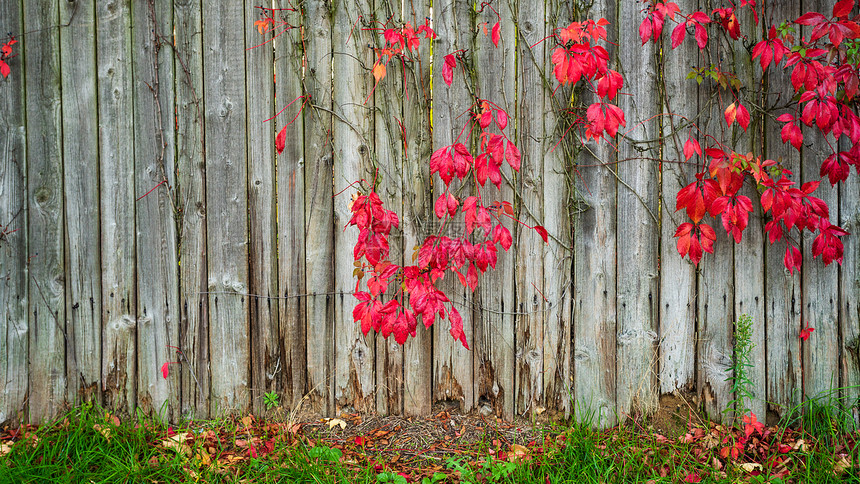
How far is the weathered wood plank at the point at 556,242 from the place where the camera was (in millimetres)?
2197

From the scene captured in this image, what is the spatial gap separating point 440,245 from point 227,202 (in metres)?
0.94

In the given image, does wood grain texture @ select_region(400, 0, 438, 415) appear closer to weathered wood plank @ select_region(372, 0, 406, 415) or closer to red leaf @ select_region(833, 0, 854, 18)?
weathered wood plank @ select_region(372, 0, 406, 415)

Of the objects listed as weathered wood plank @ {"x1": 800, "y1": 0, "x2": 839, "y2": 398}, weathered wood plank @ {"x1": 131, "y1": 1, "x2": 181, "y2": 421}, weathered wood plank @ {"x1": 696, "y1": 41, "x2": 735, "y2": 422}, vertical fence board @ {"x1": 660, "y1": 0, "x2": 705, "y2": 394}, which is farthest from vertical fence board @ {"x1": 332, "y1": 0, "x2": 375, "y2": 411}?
weathered wood plank @ {"x1": 800, "y1": 0, "x2": 839, "y2": 398}

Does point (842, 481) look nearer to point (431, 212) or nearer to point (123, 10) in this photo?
point (431, 212)

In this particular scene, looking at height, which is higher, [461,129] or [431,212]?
[461,129]

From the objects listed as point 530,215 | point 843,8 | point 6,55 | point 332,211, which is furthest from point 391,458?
point 843,8

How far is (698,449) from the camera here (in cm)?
209

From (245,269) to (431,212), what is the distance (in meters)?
0.84

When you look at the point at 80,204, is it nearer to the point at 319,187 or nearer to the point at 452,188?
the point at 319,187

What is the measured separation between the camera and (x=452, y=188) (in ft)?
7.36

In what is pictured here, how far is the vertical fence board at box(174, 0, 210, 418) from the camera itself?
2203 millimetres

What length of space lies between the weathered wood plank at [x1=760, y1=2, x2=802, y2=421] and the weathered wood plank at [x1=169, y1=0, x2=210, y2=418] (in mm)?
2401

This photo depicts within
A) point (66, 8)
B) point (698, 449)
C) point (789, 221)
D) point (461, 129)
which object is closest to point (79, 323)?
point (66, 8)

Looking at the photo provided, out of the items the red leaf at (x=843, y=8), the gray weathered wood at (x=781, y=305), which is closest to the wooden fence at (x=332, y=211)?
the gray weathered wood at (x=781, y=305)
